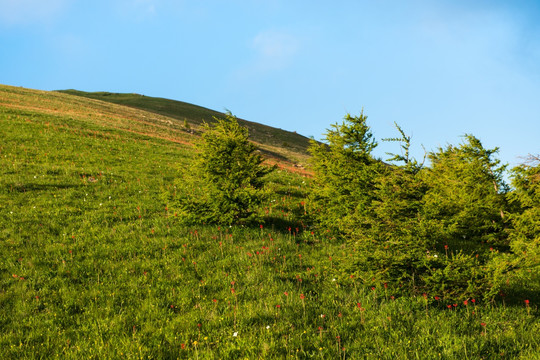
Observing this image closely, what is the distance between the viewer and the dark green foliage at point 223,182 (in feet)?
36.9

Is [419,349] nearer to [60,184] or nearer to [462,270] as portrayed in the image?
[462,270]

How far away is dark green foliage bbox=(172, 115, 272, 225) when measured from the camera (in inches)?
442

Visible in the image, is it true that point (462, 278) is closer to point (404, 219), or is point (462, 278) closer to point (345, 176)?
point (404, 219)

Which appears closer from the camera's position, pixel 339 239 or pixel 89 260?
pixel 89 260

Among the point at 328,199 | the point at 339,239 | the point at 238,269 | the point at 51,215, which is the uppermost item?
the point at 328,199

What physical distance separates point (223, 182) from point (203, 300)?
215 inches

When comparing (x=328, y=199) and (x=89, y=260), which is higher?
(x=328, y=199)

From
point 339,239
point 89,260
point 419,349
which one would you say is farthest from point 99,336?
point 339,239

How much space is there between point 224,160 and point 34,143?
21.0 m

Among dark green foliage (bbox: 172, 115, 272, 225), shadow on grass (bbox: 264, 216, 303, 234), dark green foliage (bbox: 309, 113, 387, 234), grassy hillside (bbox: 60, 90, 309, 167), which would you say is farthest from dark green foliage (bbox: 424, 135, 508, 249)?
grassy hillside (bbox: 60, 90, 309, 167)

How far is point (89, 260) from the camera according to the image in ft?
27.8

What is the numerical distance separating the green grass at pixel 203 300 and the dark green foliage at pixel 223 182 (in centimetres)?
62

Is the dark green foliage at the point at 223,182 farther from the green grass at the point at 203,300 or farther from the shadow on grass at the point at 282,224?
the shadow on grass at the point at 282,224

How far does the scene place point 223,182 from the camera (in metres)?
11.4
